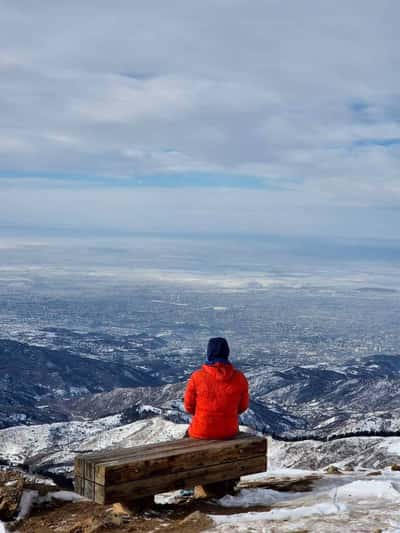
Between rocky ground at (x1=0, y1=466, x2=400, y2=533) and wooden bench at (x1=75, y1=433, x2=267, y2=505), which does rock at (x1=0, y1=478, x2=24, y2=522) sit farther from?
wooden bench at (x1=75, y1=433, x2=267, y2=505)

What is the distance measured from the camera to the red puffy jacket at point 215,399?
57.5 ft

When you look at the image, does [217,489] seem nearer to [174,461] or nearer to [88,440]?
[174,461]

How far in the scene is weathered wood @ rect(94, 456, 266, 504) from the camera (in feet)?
49.9

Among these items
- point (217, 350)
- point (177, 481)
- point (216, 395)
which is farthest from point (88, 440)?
point (177, 481)

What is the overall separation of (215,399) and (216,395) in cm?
17

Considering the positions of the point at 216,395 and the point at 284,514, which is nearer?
the point at 284,514

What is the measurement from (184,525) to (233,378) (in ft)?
14.2

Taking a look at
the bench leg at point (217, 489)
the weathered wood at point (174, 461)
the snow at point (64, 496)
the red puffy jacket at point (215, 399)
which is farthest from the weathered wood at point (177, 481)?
the snow at point (64, 496)

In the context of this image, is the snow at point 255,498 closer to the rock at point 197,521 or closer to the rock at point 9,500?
the rock at point 197,521

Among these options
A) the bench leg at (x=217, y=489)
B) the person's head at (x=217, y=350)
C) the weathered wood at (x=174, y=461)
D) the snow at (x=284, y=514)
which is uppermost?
the person's head at (x=217, y=350)

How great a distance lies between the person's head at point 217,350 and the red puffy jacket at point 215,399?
0.61ft

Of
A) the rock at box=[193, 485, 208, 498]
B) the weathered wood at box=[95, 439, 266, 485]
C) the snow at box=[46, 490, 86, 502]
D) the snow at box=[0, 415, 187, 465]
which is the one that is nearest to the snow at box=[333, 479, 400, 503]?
the weathered wood at box=[95, 439, 266, 485]

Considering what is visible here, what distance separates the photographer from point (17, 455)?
178375mm

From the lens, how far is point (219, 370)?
17.6 metres
